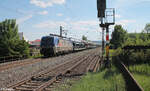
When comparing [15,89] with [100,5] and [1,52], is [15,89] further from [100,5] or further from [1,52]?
[1,52]

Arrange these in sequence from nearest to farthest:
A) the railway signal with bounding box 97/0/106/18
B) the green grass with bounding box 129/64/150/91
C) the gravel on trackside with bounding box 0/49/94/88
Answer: the green grass with bounding box 129/64/150/91 → the gravel on trackside with bounding box 0/49/94/88 → the railway signal with bounding box 97/0/106/18

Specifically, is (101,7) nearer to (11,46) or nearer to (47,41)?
(47,41)

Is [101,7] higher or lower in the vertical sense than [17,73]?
higher

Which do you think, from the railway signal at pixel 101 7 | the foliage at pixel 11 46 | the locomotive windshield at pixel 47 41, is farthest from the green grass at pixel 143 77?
the foliage at pixel 11 46

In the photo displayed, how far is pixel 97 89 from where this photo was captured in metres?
6.87

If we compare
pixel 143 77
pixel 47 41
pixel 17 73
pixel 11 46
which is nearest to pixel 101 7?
pixel 143 77

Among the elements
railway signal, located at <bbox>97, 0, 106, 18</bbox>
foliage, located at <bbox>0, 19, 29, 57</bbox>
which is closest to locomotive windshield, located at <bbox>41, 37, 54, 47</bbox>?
foliage, located at <bbox>0, 19, 29, 57</bbox>

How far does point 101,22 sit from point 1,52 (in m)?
17.7

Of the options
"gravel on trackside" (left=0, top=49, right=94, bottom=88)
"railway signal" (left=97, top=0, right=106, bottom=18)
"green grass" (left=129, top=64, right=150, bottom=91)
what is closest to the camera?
"green grass" (left=129, top=64, right=150, bottom=91)

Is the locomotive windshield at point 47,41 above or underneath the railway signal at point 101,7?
underneath

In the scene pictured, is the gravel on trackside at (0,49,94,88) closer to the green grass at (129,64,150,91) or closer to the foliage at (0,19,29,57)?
the green grass at (129,64,150,91)

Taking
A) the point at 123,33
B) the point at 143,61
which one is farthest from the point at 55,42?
the point at 123,33

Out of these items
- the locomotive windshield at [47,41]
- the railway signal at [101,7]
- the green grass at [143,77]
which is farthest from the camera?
the locomotive windshield at [47,41]

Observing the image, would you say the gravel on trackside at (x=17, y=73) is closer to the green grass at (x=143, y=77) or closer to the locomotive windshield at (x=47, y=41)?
the green grass at (x=143, y=77)
